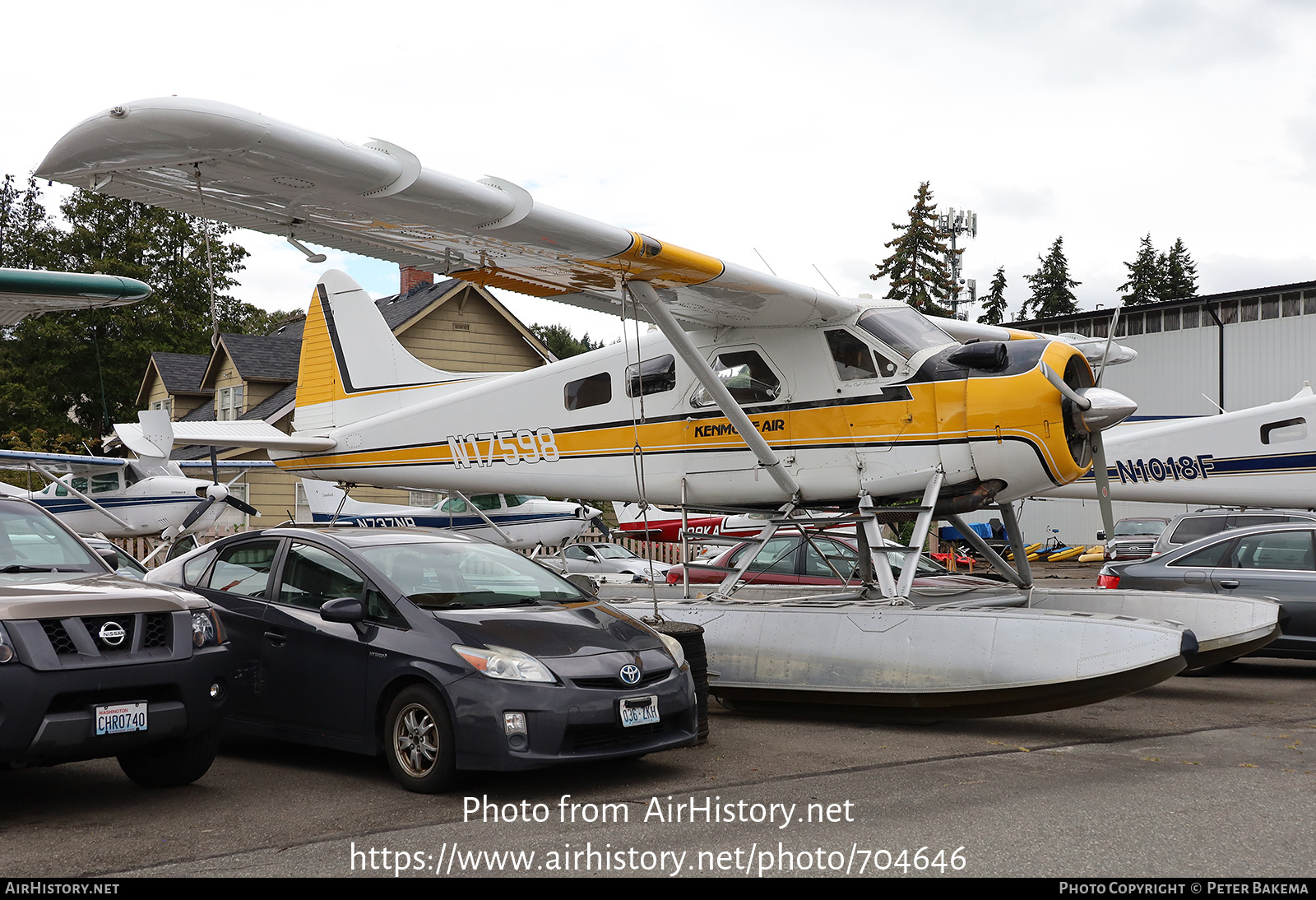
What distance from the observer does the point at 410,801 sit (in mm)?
6402

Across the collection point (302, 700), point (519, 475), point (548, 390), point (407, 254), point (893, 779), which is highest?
point (407, 254)

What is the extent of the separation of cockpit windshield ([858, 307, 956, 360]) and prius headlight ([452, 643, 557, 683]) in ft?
17.4

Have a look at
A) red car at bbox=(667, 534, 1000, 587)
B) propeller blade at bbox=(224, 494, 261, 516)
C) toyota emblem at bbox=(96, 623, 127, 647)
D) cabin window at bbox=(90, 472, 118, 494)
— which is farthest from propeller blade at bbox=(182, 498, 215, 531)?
toyota emblem at bbox=(96, 623, 127, 647)

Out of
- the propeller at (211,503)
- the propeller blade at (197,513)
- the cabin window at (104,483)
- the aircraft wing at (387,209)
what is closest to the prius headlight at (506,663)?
the aircraft wing at (387,209)

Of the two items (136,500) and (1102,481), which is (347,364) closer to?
(1102,481)

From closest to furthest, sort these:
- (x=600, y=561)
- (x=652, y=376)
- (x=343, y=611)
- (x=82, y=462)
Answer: (x=343, y=611)
(x=652, y=376)
(x=600, y=561)
(x=82, y=462)

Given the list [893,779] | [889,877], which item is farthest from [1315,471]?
[889,877]

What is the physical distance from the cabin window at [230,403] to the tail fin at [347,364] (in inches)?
895

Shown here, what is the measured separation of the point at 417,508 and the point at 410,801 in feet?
67.7

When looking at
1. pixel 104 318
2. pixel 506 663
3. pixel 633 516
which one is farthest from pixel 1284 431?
pixel 104 318

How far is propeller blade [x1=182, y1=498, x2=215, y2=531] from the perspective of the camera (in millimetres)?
27781

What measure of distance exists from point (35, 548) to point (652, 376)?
623 cm

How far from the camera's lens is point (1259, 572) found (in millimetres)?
11727

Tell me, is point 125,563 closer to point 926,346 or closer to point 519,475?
point 519,475
